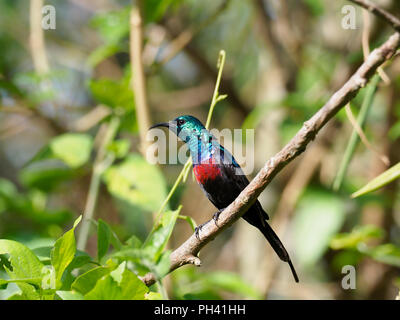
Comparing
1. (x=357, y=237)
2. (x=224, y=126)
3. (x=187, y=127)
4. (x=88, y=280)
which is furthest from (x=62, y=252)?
(x=224, y=126)

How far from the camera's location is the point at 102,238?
132 centimetres

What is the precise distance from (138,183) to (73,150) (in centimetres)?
46

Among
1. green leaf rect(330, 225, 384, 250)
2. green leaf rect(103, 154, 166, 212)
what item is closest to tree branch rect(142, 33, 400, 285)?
green leaf rect(103, 154, 166, 212)

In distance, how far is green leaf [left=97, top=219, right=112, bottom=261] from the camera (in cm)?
132

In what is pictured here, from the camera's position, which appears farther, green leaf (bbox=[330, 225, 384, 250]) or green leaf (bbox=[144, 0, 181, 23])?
green leaf (bbox=[144, 0, 181, 23])

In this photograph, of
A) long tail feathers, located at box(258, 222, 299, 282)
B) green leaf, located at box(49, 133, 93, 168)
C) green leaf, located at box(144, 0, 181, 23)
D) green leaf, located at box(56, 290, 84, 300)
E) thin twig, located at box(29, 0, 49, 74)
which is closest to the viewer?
green leaf, located at box(56, 290, 84, 300)

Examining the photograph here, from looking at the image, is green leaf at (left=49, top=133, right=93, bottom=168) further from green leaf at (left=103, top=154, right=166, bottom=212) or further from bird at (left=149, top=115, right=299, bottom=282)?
bird at (left=149, top=115, right=299, bottom=282)

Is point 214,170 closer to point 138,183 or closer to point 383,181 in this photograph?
point 138,183

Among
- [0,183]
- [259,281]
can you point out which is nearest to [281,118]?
[259,281]

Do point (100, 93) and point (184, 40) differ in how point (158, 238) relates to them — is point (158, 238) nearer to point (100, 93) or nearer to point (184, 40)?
point (100, 93)

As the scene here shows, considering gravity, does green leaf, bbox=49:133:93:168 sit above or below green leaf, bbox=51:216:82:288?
above

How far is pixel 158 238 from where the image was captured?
115cm

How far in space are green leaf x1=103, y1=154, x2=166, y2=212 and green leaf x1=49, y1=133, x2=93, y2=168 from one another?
181 mm

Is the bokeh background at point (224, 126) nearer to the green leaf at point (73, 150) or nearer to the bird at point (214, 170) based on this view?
the green leaf at point (73, 150)
